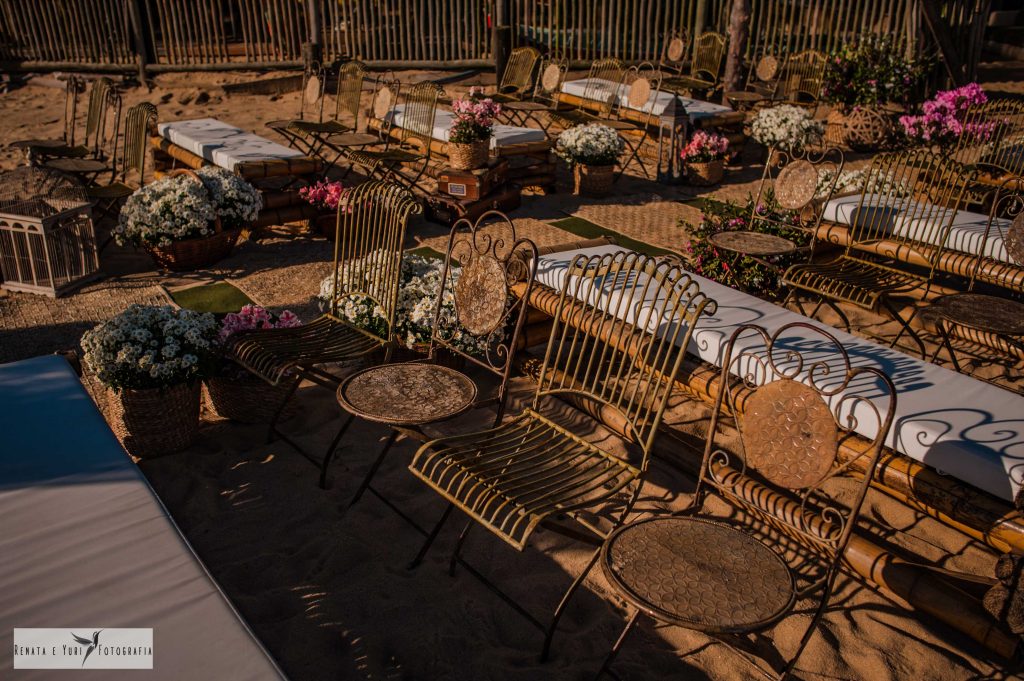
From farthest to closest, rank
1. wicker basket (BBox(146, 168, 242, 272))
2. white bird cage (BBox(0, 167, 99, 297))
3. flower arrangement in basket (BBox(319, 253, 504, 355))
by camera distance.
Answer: wicker basket (BBox(146, 168, 242, 272)) < white bird cage (BBox(0, 167, 99, 297)) < flower arrangement in basket (BBox(319, 253, 504, 355))

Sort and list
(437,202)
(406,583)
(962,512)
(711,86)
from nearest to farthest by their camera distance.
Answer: (962,512), (406,583), (437,202), (711,86)

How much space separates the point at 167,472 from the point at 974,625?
4134mm

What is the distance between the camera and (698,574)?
294 cm

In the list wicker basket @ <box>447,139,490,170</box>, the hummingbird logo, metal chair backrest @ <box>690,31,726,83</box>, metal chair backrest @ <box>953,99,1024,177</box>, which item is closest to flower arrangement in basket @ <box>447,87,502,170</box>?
wicker basket @ <box>447,139,490,170</box>

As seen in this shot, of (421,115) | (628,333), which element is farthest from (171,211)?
(628,333)

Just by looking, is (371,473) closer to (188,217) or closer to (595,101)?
(188,217)

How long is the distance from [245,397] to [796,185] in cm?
458

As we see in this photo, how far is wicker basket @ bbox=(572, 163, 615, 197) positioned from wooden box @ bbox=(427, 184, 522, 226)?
1.07 m

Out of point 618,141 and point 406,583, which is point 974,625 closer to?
point 406,583

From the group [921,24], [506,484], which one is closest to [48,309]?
[506,484]

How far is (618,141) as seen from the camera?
1049cm

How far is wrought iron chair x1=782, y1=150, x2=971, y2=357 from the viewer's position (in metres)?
5.72

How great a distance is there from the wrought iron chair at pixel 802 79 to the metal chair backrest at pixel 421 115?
22.3ft

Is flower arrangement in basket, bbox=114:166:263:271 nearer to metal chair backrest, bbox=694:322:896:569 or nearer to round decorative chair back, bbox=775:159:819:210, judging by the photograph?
round decorative chair back, bbox=775:159:819:210
